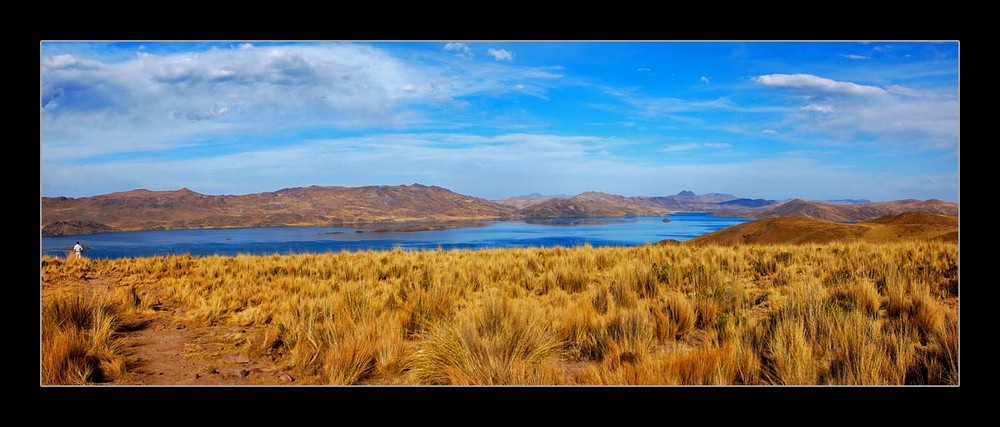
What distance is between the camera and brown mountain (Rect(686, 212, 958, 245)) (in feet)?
66.7

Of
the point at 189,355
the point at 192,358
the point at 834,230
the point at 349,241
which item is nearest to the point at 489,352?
the point at 192,358

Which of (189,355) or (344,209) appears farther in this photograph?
(344,209)

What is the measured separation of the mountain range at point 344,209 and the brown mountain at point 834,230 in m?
0.63

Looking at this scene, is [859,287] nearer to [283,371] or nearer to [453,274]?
[453,274]

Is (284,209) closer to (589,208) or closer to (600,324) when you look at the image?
(589,208)

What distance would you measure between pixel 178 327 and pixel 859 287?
351 inches

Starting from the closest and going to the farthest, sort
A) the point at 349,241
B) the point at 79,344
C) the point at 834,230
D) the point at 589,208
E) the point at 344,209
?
the point at 79,344 < the point at 834,230 < the point at 349,241 < the point at 589,208 < the point at 344,209

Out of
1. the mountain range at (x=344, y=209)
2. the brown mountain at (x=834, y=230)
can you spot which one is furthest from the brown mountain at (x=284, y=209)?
the brown mountain at (x=834, y=230)

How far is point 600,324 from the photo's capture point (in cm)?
527

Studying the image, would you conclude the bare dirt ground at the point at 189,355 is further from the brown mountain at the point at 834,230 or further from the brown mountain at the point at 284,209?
the brown mountain at the point at 834,230

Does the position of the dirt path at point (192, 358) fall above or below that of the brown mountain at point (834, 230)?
below

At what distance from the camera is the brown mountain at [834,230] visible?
66.7ft

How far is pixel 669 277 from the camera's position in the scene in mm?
8453

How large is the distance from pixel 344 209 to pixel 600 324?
101 meters
